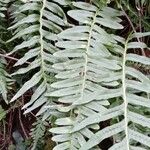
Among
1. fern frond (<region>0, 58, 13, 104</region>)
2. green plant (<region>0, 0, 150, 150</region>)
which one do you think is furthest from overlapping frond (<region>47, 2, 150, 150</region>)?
fern frond (<region>0, 58, 13, 104</region>)

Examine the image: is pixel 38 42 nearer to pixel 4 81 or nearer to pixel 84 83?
pixel 4 81

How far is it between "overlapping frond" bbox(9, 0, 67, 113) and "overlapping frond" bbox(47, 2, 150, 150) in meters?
0.06

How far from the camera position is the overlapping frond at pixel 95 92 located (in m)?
1.36

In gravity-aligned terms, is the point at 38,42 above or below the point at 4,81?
above

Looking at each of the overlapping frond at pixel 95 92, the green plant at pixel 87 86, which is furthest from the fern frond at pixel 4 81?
the overlapping frond at pixel 95 92

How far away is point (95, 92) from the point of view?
142 centimetres

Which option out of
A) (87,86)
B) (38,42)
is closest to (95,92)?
(87,86)

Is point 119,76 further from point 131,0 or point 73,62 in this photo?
point 131,0

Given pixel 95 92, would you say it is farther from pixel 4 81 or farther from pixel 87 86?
pixel 4 81

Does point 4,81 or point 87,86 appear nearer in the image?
point 87,86

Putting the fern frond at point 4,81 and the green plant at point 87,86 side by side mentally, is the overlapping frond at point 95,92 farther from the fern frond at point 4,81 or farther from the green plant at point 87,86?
the fern frond at point 4,81

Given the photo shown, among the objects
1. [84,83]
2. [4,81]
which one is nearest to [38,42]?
[4,81]

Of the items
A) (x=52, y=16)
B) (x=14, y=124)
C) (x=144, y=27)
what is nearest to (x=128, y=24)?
(x=144, y=27)

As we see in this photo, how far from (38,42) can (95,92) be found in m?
0.36
